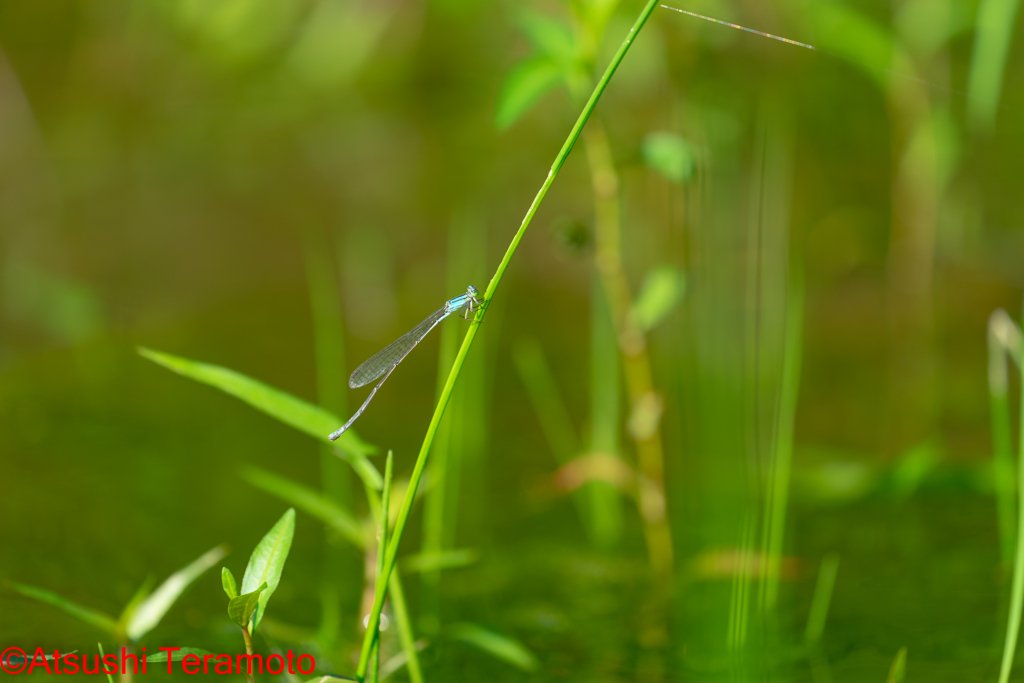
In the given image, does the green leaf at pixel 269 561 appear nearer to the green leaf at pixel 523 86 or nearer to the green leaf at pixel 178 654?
the green leaf at pixel 178 654

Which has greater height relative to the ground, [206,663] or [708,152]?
[708,152]

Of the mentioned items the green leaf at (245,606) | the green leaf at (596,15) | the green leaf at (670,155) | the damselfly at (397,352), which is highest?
the green leaf at (596,15)

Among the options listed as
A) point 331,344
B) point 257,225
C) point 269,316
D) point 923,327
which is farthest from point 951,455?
point 257,225

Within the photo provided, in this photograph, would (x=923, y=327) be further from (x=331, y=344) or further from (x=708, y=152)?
(x=331, y=344)

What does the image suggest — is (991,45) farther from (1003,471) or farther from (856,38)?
(1003,471)

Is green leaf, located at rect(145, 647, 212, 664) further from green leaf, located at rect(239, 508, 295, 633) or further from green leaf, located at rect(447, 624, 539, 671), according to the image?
green leaf, located at rect(447, 624, 539, 671)

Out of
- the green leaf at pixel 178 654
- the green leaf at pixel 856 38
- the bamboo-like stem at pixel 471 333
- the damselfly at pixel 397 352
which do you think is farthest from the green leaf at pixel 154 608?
the green leaf at pixel 856 38

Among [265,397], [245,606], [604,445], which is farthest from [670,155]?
[245,606]
